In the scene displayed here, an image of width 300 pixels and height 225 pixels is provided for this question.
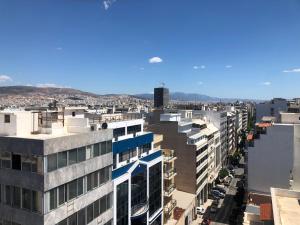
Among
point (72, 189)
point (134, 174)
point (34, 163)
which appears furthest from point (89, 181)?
point (134, 174)

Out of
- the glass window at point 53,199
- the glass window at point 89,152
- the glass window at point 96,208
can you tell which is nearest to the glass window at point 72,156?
the glass window at point 89,152

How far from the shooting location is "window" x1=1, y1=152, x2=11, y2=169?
27125 millimetres

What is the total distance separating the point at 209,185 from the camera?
86875mm

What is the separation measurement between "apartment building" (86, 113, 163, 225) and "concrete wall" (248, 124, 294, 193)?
19379 millimetres

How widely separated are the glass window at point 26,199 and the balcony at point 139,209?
677 inches

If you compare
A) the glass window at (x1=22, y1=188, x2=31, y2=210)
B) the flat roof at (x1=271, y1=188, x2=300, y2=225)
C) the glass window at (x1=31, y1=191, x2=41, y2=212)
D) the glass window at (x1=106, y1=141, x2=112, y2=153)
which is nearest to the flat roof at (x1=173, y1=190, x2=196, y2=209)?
the flat roof at (x1=271, y1=188, x2=300, y2=225)

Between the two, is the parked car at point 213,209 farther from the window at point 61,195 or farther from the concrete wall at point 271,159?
the window at point 61,195

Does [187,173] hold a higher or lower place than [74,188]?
lower

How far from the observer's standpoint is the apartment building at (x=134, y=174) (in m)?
37.9

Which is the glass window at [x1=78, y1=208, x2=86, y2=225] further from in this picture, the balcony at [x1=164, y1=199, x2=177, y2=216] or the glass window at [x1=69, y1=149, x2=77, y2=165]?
the balcony at [x1=164, y1=199, x2=177, y2=216]

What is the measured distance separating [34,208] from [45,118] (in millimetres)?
9578

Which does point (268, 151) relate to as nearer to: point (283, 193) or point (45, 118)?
point (283, 193)

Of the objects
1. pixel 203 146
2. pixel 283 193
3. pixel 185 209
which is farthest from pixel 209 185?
pixel 283 193

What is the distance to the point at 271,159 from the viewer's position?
191 ft
